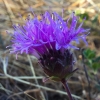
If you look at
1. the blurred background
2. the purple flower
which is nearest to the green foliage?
the blurred background

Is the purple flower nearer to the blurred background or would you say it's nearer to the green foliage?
the blurred background

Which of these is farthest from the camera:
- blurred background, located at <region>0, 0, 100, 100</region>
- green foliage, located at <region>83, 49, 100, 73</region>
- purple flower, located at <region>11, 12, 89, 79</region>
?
blurred background, located at <region>0, 0, 100, 100</region>

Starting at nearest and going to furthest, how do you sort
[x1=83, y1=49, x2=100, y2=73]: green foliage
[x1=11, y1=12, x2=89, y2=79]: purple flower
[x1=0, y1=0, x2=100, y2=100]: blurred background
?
[x1=11, y1=12, x2=89, y2=79]: purple flower
[x1=83, y1=49, x2=100, y2=73]: green foliage
[x1=0, y1=0, x2=100, y2=100]: blurred background

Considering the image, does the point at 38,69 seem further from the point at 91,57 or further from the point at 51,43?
the point at 51,43

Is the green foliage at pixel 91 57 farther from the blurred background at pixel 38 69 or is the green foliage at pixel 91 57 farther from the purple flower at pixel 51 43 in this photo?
the purple flower at pixel 51 43

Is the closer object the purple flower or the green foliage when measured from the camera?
the purple flower

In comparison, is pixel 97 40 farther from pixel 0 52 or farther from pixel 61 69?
pixel 61 69

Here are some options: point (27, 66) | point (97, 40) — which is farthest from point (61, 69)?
point (97, 40)

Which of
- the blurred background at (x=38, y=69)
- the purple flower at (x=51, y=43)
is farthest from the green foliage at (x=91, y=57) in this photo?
the purple flower at (x=51, y=43)
